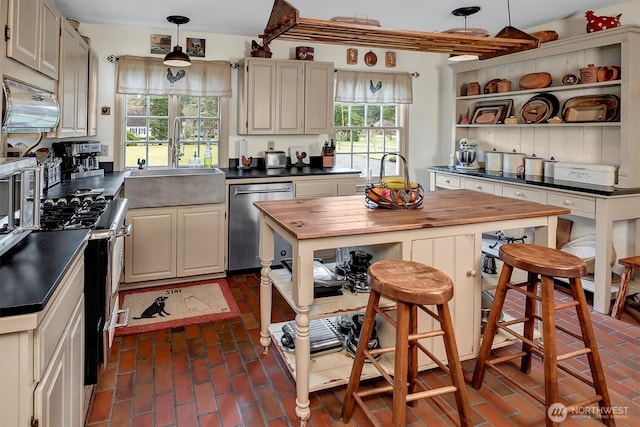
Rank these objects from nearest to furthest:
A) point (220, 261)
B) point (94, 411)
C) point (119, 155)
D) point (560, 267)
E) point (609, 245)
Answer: point (560, 267), point (94, 411), point (609, 245), point (220, 261), point (119, 155)

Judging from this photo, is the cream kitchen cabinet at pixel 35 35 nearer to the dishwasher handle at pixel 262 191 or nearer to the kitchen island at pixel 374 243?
the kitchen island at pixel 374 243

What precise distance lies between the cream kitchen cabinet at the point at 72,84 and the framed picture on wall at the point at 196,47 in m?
1.00

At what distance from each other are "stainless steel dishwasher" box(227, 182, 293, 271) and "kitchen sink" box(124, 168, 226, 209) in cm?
15

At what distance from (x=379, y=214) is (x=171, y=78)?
2.98 metres

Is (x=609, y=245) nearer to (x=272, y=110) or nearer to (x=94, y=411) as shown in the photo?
(x=272, y=110)

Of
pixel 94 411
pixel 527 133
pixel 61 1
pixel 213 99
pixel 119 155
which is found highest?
pixel 61 1

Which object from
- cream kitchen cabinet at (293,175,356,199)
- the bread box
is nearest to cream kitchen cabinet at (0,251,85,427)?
cream kitchen cabinet at (293,175,356,199)

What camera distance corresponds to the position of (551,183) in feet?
11.7

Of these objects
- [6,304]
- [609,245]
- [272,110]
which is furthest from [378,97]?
[6,304]

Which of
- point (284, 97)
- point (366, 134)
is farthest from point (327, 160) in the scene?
point (284, 97)

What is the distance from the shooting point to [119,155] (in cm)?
428

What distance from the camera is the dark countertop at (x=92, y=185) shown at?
2.94m

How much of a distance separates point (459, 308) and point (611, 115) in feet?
7.74

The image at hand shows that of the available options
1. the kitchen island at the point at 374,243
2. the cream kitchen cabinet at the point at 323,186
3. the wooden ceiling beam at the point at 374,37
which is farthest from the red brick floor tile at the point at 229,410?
the cream kitchen cabinet at the point at 323,186
